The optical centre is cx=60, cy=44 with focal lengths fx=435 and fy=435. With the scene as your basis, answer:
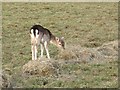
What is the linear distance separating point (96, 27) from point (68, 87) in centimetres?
1080

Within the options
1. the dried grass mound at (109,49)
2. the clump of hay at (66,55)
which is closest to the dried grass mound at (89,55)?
the clump of hay at (66,55)

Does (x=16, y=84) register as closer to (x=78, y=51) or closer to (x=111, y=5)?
(x=78, y=51)

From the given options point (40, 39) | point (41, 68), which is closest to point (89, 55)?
point (40, 39)

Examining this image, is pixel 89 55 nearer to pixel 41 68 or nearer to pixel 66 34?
pixel 41 68

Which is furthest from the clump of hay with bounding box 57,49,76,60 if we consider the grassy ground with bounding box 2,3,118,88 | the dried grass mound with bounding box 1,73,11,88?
the dried grass mound with bounding box 1,73,11,88

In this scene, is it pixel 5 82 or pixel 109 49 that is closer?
pixel 5 82

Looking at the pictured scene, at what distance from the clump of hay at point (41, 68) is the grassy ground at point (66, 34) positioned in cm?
22

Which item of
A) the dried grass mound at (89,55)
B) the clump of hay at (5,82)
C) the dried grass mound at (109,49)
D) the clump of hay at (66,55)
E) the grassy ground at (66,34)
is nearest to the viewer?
the clump of hay at (5,82)

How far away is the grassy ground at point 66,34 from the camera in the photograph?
38.4ft

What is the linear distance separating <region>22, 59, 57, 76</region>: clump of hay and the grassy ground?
0.22 meters

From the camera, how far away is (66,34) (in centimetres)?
1962

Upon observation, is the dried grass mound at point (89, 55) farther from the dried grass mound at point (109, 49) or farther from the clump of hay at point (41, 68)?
the clump of hay at point (41, 68)

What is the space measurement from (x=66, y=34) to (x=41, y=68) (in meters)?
7.69

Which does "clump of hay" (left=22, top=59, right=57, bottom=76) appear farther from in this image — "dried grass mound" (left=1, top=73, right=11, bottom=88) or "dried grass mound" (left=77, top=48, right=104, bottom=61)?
"dried grass mound" (left=77, top=48, right=104, bottom=61)
